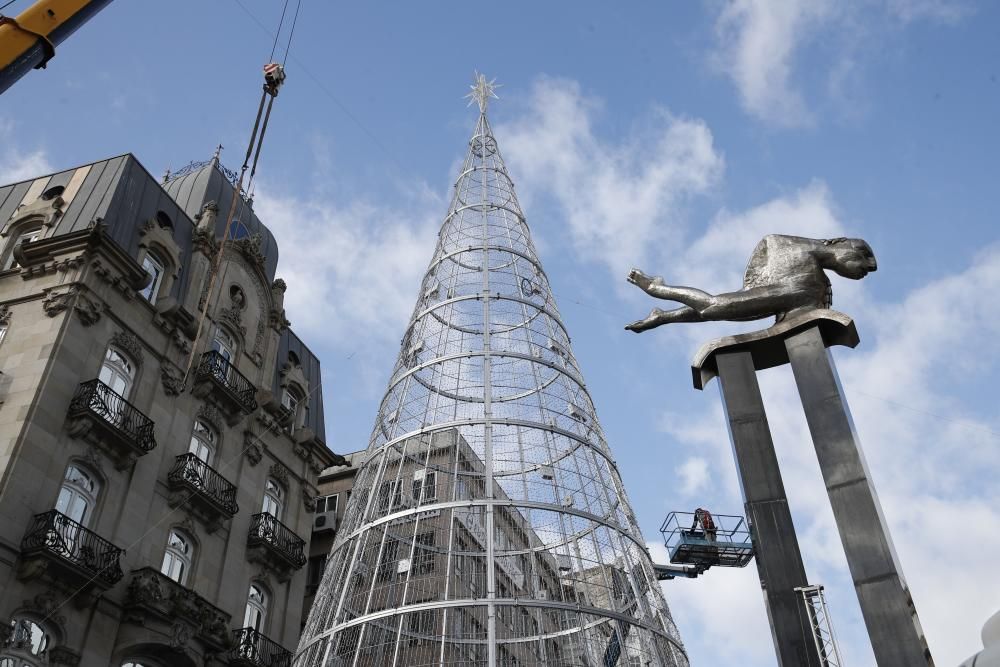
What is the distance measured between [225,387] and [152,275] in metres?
4.34

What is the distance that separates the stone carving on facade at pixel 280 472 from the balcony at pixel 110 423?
22.3 feet

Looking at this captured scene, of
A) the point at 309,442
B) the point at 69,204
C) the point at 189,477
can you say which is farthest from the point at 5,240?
the point at 309,442

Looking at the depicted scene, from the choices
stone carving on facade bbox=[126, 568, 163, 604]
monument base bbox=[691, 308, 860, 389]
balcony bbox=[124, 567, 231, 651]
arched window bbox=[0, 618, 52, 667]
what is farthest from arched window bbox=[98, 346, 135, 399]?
monument base bbox=[691, 308, 860, 389]

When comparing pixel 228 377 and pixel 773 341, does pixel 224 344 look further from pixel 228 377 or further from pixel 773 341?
pixel 773 341

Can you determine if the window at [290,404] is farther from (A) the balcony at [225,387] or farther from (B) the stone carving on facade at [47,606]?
(B) the stone carving on facade at [47,606]

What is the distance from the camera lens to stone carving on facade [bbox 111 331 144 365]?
25.2 metres

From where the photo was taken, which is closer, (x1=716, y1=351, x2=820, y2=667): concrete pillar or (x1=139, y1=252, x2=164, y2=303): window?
(x1=716, y1=351, x2=820, y2=667): concrete pillar

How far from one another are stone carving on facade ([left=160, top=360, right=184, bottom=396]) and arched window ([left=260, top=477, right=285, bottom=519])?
5.23m

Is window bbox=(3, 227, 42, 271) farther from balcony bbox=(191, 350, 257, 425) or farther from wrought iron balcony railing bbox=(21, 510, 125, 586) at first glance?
wrought iron balcony railing bbox=(21, 510, 125, 586)

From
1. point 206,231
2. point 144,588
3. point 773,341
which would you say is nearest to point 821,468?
point 773,341

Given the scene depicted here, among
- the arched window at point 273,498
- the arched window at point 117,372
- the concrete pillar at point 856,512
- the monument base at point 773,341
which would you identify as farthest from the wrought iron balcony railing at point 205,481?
the concrete pillar at point 856,512

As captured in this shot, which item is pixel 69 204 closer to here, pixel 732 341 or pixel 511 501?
pixel 511 501

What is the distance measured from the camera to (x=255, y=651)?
25844mm

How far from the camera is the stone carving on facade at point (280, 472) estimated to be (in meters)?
31.0
